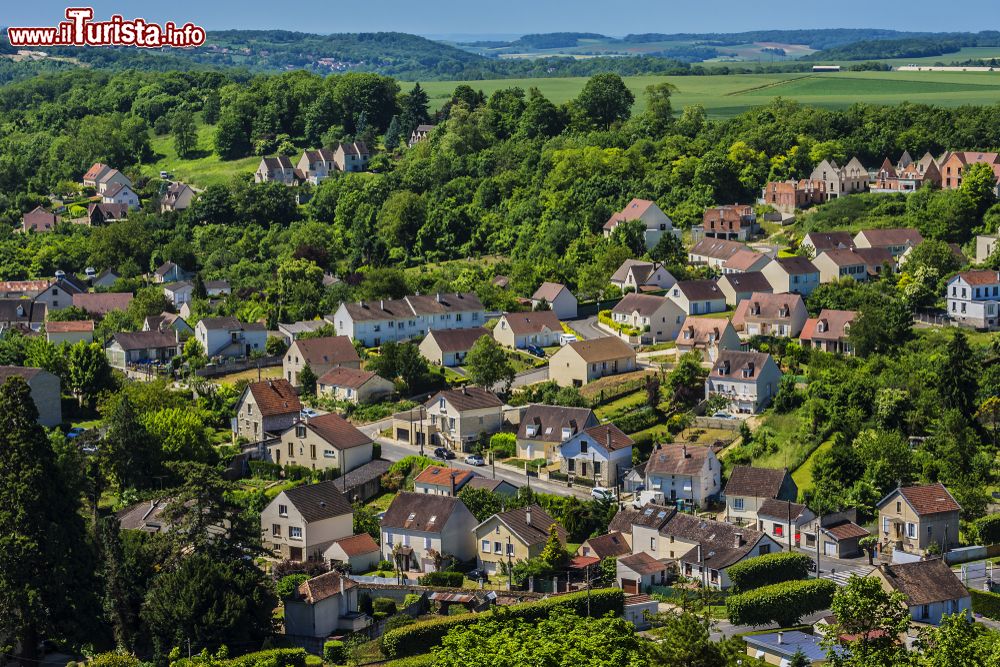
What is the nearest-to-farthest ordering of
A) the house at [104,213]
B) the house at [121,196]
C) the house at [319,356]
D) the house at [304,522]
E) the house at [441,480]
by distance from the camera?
the house at [304,522] < the house at [441,480] < the house at [319,356] < the house at [104,213] < the house at [121,196]

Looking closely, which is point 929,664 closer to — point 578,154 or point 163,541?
point 163,541

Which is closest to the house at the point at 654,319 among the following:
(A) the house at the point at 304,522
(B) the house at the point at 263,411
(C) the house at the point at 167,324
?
(B) the house at the point at 263,411

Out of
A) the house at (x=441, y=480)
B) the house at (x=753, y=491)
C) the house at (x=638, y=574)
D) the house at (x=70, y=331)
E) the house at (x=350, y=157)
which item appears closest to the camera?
the house at (x=638, y=574)

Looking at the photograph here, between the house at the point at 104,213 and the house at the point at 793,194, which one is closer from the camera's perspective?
the house at the point at 793,194

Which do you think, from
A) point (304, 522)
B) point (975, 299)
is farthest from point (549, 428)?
point (975, 299)

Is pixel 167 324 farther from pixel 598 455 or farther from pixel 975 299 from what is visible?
pixel 975 299

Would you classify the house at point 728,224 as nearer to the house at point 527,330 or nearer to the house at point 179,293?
the house at point 527,330
